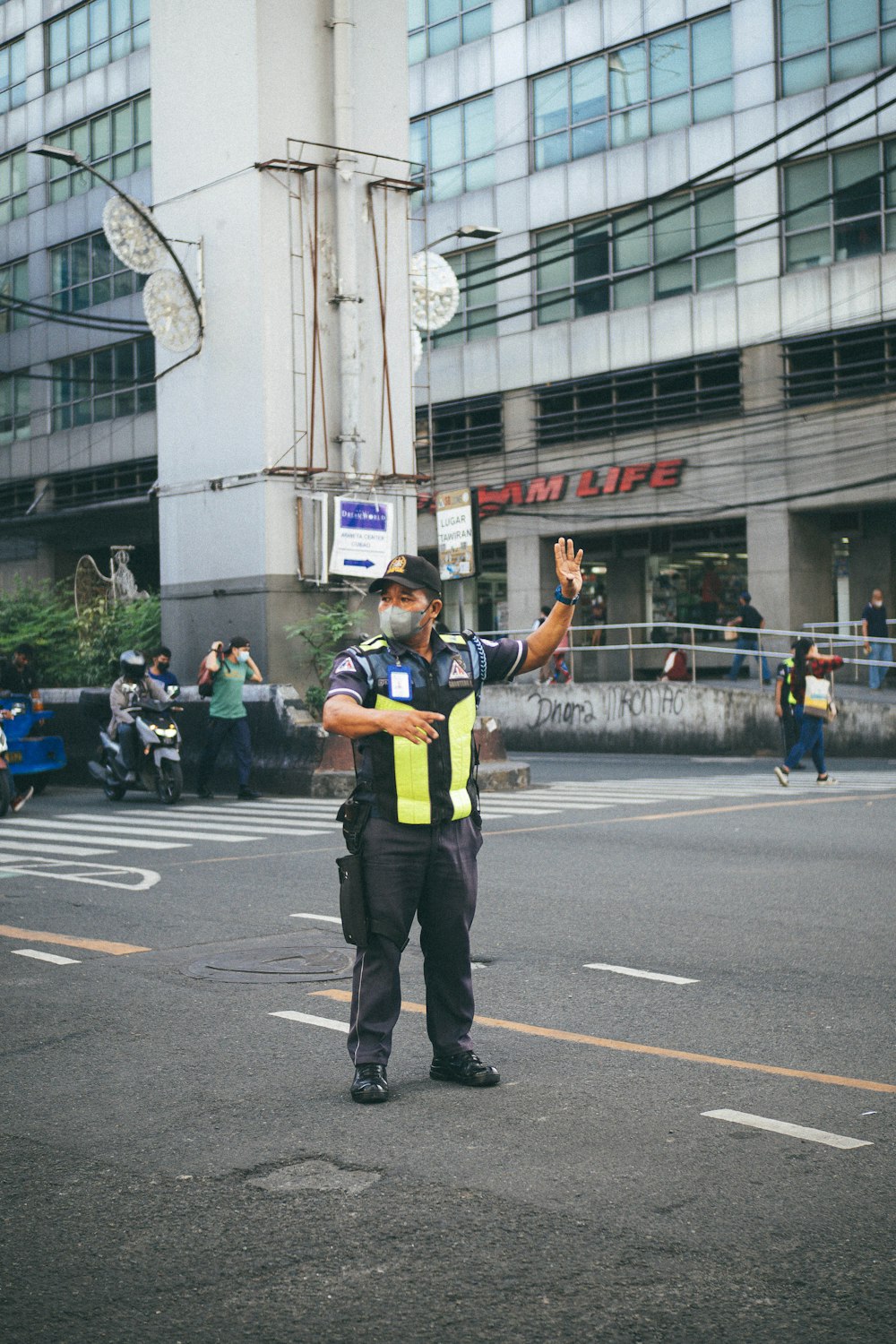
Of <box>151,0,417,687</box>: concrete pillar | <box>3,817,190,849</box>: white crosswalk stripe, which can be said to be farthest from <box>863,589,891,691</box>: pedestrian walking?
<box>3,817,190,849</box>: white crosswalk stripe

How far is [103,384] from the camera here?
45875 mm

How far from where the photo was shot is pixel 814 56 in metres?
33.1

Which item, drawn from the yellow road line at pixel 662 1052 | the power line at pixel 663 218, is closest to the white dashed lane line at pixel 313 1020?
the yellow road line at pixel 662 1052

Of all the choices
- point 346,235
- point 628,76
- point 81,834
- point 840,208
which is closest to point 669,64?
point 628,76

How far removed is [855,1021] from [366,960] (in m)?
2.16

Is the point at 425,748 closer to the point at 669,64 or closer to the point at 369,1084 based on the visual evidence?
the point at 369,1084

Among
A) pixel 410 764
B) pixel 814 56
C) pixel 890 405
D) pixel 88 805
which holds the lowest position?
pixel 88 805

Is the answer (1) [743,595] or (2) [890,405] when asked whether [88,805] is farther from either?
(2) [890,405]

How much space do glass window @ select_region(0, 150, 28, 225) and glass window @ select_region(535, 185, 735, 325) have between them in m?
18.1

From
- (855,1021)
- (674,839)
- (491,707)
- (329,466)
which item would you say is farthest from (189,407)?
(855,1021)

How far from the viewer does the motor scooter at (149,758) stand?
17234mm

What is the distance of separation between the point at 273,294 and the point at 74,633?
20.9 feet

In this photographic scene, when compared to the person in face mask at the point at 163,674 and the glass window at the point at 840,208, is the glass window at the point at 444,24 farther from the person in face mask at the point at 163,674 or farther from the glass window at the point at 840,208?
the person in face mask at the point at 163,674

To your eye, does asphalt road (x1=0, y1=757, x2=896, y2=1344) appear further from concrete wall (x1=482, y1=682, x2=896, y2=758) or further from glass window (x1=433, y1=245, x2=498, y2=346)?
glass window (x1=433, y1=245, x2=498, y2=346)
